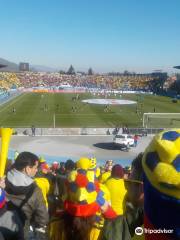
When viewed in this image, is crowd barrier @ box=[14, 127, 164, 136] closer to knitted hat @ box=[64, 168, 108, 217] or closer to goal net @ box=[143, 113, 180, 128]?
goal net @ box=[143, 113, 180, 128]

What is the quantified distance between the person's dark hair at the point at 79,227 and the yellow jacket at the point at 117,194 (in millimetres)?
1704

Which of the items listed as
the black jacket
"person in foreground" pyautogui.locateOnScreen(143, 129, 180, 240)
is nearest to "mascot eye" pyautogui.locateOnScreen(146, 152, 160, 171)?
"person in foreground" pyautogui.locateOnScreen(143, 129, 180, 240)

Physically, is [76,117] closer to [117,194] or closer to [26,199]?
[117,194]

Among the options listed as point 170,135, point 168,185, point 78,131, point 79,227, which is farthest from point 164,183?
point 78,131

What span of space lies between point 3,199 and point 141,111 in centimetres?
4672

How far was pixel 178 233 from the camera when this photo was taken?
2299mm

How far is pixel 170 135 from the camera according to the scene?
2.28 m

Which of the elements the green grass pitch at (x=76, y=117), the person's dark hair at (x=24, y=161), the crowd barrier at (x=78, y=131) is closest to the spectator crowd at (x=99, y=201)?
the person's dark hair at (x=24, y=161)

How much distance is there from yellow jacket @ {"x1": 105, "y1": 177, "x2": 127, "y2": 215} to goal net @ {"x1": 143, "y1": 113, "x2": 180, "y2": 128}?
104ft

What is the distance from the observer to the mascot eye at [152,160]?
2249mm

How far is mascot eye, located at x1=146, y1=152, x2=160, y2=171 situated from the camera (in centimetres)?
225

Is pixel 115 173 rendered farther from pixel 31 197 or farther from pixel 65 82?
pixel 65 82

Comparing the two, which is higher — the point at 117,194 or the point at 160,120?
the point at 117,194

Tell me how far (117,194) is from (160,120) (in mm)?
36815
